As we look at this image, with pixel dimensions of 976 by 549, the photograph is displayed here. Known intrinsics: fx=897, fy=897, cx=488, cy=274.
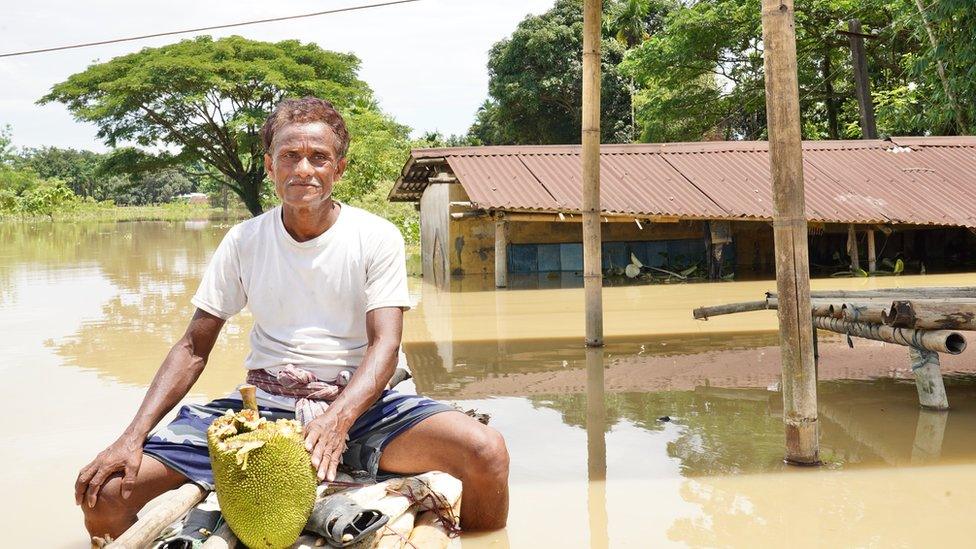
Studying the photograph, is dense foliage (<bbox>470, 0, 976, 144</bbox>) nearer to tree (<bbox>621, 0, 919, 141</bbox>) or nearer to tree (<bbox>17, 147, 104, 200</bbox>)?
tree (<bbox>621, 0, 919, 141</bbox>)

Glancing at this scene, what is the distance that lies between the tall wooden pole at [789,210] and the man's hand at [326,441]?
2389 millimetres

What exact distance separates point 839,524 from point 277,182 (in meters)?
2.65

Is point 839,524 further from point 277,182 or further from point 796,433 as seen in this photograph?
point 277,182

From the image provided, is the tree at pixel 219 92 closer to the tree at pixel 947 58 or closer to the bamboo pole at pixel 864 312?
the tree at pixel 947 58

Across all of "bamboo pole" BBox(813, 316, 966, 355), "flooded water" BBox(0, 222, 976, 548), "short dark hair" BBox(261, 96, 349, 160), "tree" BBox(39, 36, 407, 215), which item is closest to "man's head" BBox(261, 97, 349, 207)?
"short dark hair" BBox(261, 96, 349, 160)

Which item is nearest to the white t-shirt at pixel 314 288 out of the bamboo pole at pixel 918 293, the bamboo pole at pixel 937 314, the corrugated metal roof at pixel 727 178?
the bamboo pole at pixel 937 314

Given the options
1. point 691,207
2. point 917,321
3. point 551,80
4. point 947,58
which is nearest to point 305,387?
point 917,321

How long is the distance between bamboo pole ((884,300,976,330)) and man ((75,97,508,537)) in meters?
2.91

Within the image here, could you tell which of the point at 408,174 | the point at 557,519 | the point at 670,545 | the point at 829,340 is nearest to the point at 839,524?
the point at 670,545

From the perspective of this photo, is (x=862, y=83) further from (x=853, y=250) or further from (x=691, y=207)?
(x=691, y=207)

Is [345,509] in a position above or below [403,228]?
below

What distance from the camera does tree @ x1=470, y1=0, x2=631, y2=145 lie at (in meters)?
31.6

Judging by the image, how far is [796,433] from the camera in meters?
Answer: 4.43

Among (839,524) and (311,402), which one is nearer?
(311,402)
